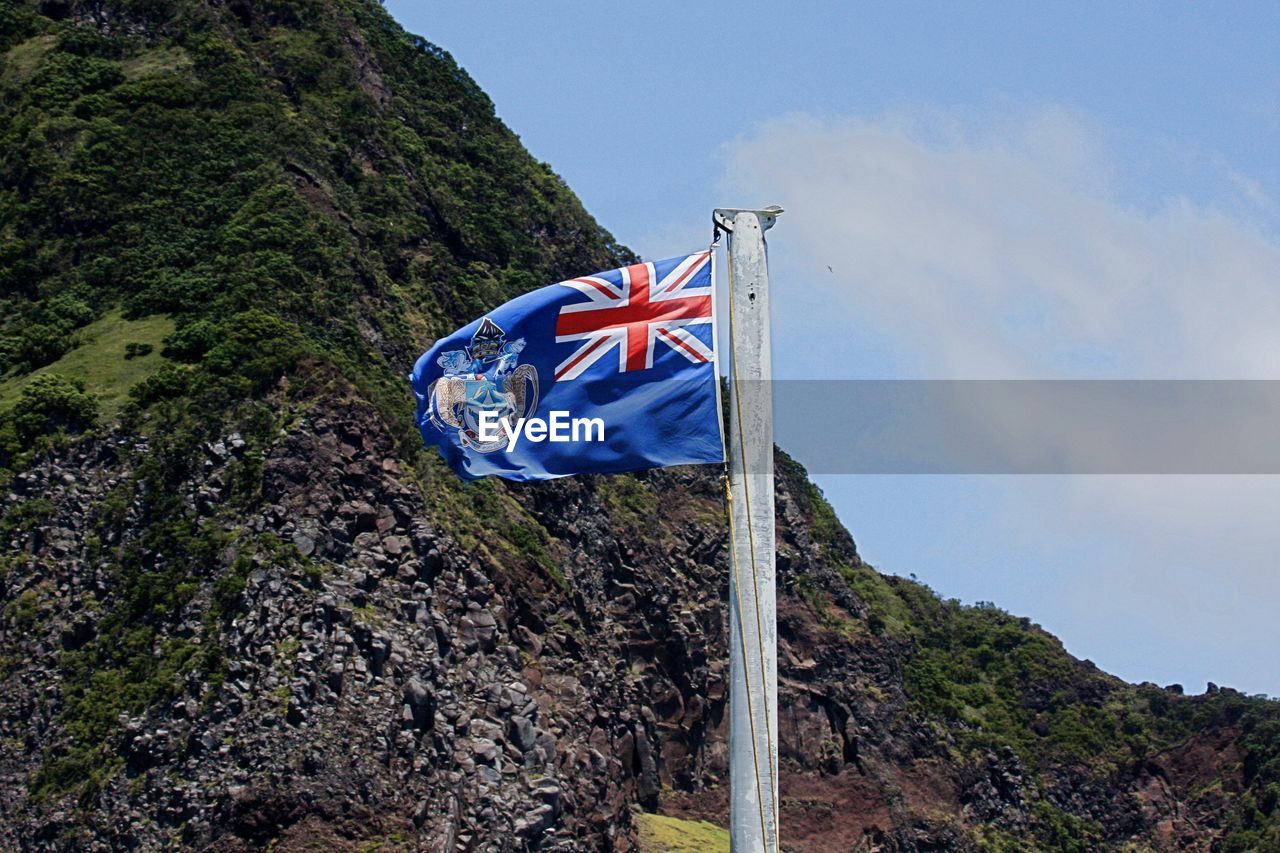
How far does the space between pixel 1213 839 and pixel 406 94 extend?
5847cm

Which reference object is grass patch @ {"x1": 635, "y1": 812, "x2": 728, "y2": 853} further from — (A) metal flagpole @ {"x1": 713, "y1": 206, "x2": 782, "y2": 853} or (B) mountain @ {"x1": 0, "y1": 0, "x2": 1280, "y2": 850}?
(A) metal flagpole @ {"x1": 713, "y1": 206, "x2": 782, "y2": 853}

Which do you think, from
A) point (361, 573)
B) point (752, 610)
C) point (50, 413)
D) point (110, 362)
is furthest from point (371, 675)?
point (752, 610)

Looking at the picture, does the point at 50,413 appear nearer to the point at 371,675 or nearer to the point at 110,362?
the point at 110,362

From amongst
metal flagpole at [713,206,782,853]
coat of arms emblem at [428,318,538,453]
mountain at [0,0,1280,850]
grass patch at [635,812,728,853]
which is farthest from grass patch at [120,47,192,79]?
metal flagpole at [713,206,782,853]

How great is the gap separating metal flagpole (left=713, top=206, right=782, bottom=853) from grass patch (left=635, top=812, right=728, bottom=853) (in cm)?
6854

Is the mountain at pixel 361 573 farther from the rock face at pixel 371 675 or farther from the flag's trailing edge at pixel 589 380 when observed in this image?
the flag's trailing edge at pixel 589 380

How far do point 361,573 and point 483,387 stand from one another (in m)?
53.9

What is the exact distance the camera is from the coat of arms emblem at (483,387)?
24578mm

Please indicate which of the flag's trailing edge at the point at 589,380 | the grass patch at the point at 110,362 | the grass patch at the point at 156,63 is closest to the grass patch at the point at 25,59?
the grass patch at the point at 156,63

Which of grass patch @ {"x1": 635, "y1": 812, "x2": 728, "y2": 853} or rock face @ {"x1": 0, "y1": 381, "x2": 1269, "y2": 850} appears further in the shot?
grass patch @ {"x1": 635, "y1": 812, "x2": 728, "y2": 853}

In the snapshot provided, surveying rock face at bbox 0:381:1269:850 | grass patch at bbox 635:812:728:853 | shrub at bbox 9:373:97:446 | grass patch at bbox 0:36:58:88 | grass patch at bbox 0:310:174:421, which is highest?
grass patch at bbox 0:36:58:88

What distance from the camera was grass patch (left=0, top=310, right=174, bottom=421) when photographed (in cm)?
8450

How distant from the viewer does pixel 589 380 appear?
79.7ft

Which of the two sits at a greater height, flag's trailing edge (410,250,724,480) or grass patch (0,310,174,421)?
grass patch (0,310,174,421)
